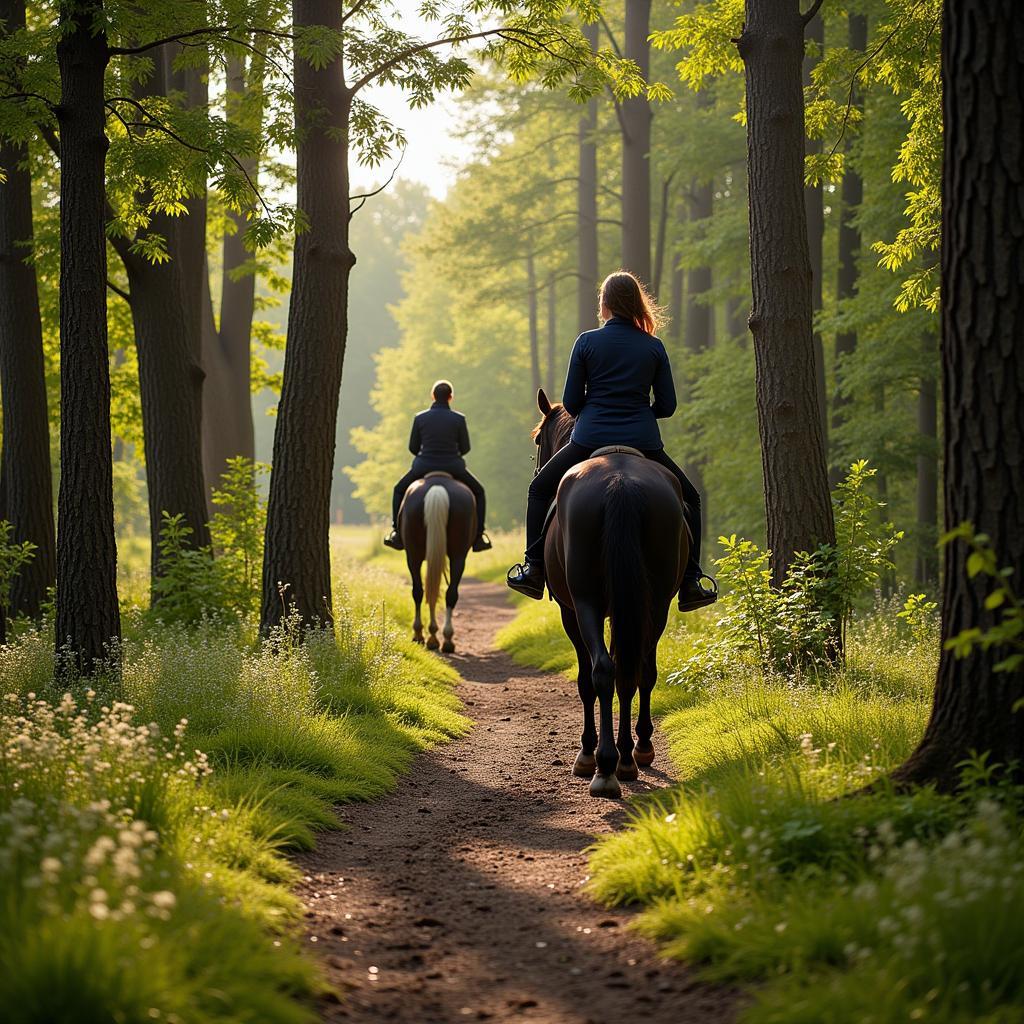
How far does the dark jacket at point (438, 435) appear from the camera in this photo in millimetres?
14453

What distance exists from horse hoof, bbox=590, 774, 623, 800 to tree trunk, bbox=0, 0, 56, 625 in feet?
26.4

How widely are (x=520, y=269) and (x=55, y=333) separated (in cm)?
2581

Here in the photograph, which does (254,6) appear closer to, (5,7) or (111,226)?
(111,226)

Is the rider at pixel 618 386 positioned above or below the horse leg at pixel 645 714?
above

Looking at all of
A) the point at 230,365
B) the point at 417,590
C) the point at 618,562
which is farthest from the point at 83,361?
the point at 230,365

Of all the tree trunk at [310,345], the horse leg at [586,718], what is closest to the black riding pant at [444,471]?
the tree trunk at [310,345]

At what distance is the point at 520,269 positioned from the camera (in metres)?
42.0

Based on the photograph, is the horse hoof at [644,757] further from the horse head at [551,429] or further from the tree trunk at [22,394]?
the tree trunk at [22,394]

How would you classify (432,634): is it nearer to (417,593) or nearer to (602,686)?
(417,593)

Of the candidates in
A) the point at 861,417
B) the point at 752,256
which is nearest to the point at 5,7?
the point at 752,256

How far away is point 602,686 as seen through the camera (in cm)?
678

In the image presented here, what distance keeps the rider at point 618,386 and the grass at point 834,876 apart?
211cm

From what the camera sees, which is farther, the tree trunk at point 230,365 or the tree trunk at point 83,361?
the tree trunk at point 230,365

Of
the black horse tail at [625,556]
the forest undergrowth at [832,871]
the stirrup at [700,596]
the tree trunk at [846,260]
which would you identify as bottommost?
the forest undergrowth at [832,871]
